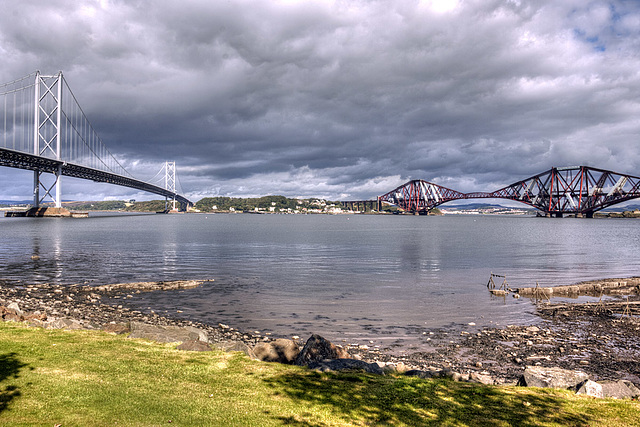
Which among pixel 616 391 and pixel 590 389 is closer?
pixel 590 389

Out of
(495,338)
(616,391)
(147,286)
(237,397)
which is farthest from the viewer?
(147,286)

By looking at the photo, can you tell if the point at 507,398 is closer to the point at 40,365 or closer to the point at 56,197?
the point at 40,365

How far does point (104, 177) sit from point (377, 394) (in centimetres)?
13363

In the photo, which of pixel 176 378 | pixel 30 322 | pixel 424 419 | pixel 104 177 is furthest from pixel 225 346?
pixel 104 177

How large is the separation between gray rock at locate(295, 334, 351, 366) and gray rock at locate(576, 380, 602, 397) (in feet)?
17.3

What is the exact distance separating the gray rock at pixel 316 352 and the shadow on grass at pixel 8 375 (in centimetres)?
548

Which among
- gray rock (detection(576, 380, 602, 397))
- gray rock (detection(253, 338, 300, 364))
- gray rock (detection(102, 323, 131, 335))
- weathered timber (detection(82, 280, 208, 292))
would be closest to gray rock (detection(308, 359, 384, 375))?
gray rock (detection(253, 338, 300, 364))

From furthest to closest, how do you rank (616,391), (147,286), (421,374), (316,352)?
(147,286), (316,352), (421,374), (616,391)

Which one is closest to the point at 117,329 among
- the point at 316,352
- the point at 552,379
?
the point at 316,352

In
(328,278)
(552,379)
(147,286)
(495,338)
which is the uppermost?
(552,379)

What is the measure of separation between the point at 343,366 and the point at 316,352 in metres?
1.18

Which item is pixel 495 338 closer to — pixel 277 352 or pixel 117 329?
pixel 277 352

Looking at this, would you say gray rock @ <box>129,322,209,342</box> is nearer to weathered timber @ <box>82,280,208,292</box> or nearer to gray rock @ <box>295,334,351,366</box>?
gray rock @ <box>295,334,351,366</box>

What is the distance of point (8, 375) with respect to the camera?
7020mm
